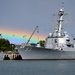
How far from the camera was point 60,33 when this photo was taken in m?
169

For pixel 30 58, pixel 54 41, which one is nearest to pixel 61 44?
pixel 54 41

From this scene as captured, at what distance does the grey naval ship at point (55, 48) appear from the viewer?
531 feet

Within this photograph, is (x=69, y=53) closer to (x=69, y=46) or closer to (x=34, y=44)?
(x=69, y=46)

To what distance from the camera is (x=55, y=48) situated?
539ft

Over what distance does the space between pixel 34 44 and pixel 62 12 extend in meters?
16.7
